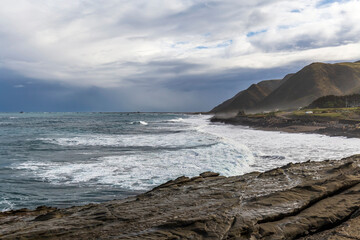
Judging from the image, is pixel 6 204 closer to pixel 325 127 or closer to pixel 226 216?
pixel 226 216

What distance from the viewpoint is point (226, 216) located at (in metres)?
5.93

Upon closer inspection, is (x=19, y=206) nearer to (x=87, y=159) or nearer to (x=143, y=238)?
(x=143, y=238)

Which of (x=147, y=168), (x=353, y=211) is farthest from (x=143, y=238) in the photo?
(x=147, y=168)

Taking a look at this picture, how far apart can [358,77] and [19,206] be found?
740ft

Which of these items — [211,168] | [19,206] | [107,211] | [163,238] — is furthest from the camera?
[211,168]

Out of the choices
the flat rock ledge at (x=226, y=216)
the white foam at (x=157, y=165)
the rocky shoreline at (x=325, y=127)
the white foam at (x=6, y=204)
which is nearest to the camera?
the flat rock ledge at (x=226, y=216)

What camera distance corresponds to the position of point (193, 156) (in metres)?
22.4

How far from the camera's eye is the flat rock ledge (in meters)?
5.43

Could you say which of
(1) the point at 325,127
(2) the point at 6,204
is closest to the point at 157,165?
(2) the point at 6,204

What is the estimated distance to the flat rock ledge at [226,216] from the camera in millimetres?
5430

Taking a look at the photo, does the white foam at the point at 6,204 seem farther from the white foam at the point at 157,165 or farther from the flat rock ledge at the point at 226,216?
the white foam at the point at 157,165

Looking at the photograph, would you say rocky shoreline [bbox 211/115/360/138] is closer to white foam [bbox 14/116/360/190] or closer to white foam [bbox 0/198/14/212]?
white foam [bbox 14/116/360/190]

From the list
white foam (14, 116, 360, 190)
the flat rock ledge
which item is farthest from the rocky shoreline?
the flat rock ledge

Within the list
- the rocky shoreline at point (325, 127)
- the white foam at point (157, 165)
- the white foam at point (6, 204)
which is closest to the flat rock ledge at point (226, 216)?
the white foam at point (6, 204)
